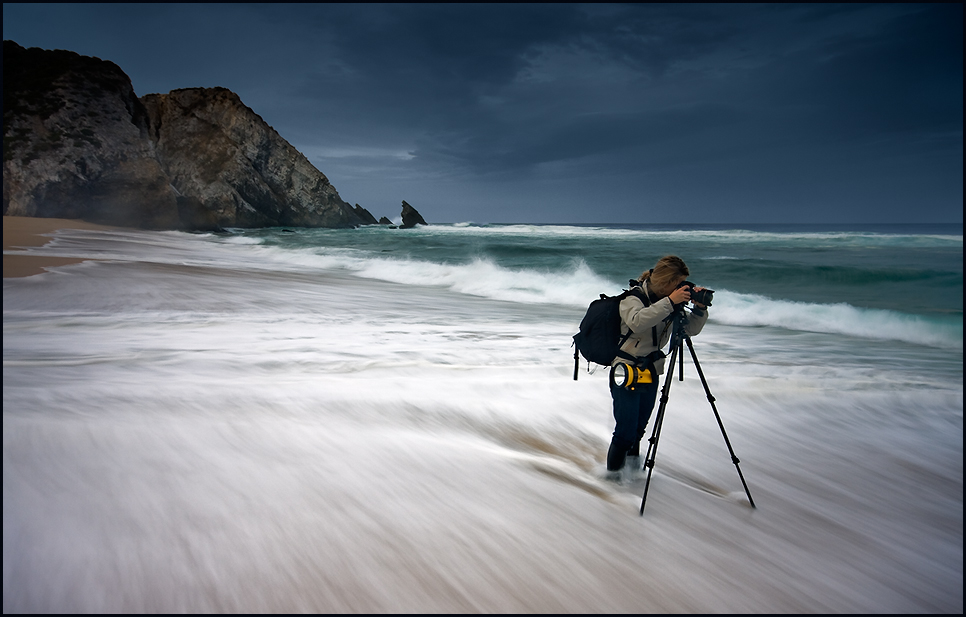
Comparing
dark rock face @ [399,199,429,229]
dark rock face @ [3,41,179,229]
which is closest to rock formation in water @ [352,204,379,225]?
dark rock face @ [399,199,429,229]

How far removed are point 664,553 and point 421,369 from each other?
3389mm

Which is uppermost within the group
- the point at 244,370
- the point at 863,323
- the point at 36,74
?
the point at 36,74

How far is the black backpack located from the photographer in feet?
0.07

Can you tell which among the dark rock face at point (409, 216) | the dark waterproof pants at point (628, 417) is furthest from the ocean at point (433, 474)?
the dark rock face at point (409, 216)

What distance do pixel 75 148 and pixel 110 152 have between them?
2.05 meters

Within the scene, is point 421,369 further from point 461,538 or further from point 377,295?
point 377,295

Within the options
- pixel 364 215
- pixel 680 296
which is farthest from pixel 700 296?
pixel 364 215

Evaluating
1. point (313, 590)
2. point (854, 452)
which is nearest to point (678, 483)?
point (854, 452)

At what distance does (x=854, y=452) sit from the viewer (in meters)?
3.87

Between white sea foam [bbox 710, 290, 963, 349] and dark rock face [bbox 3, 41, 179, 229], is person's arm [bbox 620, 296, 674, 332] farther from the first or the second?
dark rock face [bbox 3, 41, 179, 229]

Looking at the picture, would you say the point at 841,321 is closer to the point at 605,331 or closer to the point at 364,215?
the point at 605,331

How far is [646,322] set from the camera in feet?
8.17

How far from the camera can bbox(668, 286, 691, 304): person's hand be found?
243 cm

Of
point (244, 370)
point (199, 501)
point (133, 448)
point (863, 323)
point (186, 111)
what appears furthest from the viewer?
point (186, 111)
